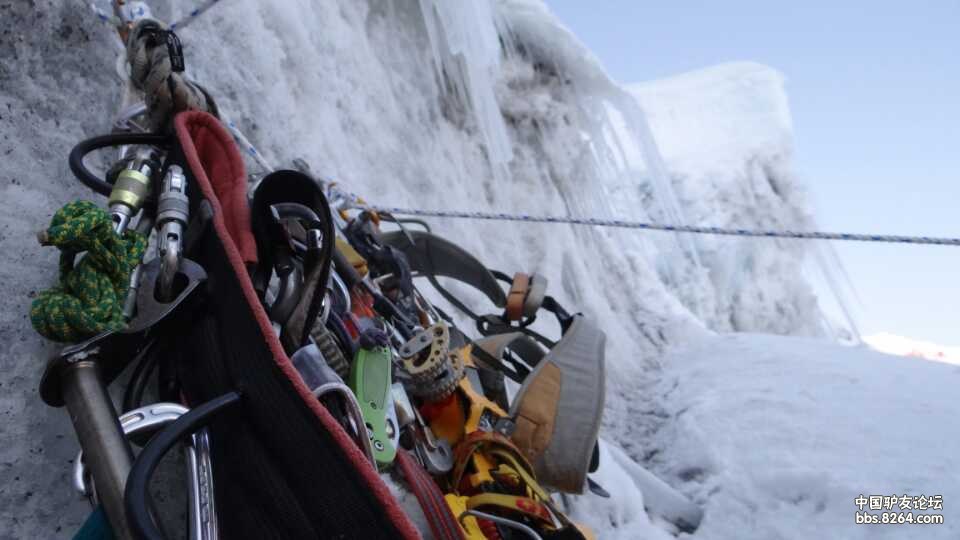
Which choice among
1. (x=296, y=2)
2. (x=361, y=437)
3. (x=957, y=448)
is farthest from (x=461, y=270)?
(x=957, y=448)

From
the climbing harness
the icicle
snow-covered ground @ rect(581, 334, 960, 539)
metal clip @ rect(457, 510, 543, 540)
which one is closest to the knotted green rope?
the climbing harness

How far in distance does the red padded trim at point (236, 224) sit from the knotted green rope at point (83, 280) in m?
0.11

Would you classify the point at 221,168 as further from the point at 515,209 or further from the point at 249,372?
the point at 515,209

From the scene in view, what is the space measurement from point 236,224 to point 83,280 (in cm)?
19

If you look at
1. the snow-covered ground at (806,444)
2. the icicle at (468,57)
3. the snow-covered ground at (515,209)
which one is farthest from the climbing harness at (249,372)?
the icicle at (468,57)

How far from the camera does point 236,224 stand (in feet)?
2.47

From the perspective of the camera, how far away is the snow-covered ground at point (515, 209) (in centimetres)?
81

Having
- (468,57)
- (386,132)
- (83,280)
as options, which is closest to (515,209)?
(468,57)

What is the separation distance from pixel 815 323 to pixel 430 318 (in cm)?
1032

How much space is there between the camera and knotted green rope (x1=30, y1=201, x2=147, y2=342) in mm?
576

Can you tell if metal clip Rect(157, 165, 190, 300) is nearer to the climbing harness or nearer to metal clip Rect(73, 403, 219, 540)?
the climbing harness

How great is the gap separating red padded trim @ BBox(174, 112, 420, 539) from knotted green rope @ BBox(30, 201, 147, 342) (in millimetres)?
111

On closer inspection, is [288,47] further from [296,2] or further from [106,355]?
[106,355]

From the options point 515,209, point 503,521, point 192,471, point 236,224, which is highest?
point 236,224
